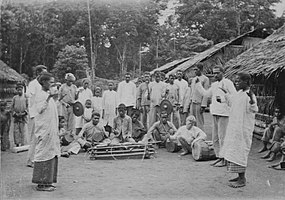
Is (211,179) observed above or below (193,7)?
below

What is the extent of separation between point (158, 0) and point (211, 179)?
6.20 meters

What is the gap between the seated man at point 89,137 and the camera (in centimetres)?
845

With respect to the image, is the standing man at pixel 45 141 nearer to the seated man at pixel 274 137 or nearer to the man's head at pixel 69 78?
the man's head at pixel 69 78

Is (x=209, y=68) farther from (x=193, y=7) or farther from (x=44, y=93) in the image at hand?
(x=44, y=93)

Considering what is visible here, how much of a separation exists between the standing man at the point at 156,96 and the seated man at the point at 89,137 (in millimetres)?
1911

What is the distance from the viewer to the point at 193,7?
15570 mm

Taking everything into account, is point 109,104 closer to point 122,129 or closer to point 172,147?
point 122,129

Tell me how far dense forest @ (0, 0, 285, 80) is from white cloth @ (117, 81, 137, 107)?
0.49 m

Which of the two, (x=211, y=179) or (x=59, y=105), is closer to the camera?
(x=211, y=179)

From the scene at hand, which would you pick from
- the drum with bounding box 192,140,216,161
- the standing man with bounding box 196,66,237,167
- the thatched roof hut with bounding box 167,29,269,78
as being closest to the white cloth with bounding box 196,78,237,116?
the standing man with bounding box 196,66,237,167

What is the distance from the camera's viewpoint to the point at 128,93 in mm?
10539

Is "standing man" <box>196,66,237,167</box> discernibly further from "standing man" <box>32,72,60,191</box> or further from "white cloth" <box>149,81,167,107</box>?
"white cloth" <box>149,81,167,107</box>

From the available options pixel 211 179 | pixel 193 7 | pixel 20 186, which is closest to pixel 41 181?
pixel 20 186

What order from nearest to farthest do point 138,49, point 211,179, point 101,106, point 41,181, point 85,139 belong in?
point 41,181 < point 211,179 < point 85,139 < point 101,106 < point 138,49
